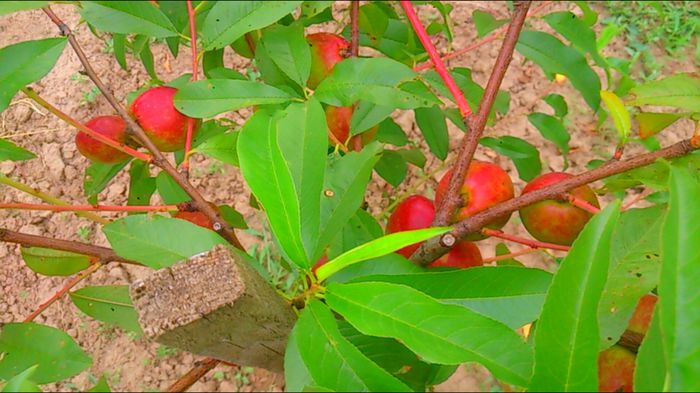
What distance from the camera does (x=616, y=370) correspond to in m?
0.94

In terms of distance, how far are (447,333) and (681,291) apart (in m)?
0.22

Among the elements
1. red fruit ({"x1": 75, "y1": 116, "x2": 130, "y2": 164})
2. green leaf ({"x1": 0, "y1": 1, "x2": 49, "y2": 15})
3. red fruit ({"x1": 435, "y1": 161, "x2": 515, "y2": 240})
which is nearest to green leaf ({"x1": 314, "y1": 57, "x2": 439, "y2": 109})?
red fruit ({"x1": 435, "y1": 161, "x2": 515, "y2": 240})

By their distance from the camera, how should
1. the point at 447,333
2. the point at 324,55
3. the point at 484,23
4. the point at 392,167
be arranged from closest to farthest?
the point at 447,333, the point at 324,55, the point at 484,23, the point at 392,167

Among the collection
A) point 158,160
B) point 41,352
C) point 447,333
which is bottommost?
point 41,352

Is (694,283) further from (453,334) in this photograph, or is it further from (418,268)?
(418,268)

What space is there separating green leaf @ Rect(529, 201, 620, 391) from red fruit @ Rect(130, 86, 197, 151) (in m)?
0.78

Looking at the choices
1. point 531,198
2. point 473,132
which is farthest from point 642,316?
point 473,132

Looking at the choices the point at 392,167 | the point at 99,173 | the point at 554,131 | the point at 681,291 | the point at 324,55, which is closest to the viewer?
the point at 681,291

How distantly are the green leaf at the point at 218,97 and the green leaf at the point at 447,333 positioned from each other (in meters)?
0.49

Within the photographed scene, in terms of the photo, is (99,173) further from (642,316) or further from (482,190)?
(642,316)

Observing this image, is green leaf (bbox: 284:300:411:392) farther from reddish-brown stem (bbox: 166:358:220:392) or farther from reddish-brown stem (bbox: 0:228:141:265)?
reddish-brown stem (bbox: 166:358:220:392)

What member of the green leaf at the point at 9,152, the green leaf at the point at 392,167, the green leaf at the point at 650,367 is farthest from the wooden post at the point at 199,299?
the green leaf at the point at 392,167

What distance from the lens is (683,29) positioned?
10.4ft

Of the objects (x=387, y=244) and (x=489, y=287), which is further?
(x=489, y=287)
